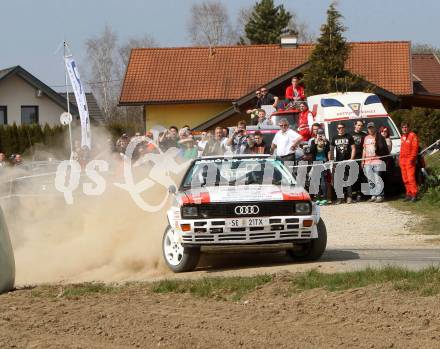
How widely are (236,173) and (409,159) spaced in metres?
8.13

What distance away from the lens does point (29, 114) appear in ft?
191

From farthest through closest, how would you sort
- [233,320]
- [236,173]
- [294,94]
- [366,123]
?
[294,94] → [366,123] → [236,173] → [233,320]

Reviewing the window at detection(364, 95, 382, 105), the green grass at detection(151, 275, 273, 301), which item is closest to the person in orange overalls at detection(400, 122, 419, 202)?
the window at detection(364, 95, 382, 105)

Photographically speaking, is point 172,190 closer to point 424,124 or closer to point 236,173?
point 236,173

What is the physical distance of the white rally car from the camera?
1180 centimetres

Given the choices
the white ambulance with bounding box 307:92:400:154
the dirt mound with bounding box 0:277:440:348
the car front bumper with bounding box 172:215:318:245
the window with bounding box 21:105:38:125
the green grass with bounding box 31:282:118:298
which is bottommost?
the green grass with bounding box 31:282:118:298

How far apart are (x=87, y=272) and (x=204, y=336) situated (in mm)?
6052

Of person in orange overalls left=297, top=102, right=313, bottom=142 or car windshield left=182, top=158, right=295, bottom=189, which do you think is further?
person in orange overalls left=297, top=102, right=313, bottom=142

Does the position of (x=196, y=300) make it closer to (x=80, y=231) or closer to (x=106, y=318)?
(x=106, y=318)

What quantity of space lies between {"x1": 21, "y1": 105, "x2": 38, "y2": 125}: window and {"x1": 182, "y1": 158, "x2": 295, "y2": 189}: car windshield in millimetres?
46228

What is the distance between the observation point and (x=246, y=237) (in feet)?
38.8

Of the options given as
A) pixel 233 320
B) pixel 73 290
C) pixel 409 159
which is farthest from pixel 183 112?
pixel 233 320

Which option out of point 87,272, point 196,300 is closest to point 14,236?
point 87,272

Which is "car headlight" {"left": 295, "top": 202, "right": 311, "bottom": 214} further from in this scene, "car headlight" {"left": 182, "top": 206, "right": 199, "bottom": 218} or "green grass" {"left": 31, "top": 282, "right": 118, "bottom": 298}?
"green grass" {"left": 31, "top": 282, "right": 118, "bottom": 298}
